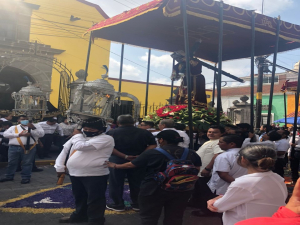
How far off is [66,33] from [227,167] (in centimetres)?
1564

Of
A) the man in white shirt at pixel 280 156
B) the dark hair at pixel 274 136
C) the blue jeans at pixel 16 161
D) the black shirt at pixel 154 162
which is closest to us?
the black shirt at pixel 154 162

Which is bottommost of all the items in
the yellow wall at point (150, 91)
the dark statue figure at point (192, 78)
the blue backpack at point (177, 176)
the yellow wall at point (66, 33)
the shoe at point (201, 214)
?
the shoe at point (201, 214)

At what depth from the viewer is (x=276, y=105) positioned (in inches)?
989

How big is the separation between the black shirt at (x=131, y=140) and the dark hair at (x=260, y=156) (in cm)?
233

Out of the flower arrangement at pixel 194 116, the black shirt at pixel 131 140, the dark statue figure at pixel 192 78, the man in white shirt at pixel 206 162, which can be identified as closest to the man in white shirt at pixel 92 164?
the black shirt at pixel 131 140

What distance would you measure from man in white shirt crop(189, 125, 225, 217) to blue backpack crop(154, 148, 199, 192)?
3.29 feet

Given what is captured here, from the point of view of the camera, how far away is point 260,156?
232 centimetres

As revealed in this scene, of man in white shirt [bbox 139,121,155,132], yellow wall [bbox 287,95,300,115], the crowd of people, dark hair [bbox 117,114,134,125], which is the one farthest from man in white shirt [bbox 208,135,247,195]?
yellow wall [bbox 287,95,300,115]

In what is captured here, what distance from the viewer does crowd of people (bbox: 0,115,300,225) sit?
7.40ft

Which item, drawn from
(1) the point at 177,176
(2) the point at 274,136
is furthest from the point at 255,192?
(2) the point at 274,136

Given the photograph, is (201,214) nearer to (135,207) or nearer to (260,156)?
(135,207)

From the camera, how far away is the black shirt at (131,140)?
4527 mm

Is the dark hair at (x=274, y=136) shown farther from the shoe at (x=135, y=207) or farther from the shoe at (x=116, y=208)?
the shoe at (x=116, y=208)

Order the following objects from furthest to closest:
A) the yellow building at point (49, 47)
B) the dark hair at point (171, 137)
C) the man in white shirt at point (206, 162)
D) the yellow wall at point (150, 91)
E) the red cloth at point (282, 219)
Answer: the yellow wall at point (150, 91) → the yellow building at point (49, 47) → the man in white shirt at point (206, 162) → the dark hair at point (171, 137) → the red cloth at point (282, 219)
